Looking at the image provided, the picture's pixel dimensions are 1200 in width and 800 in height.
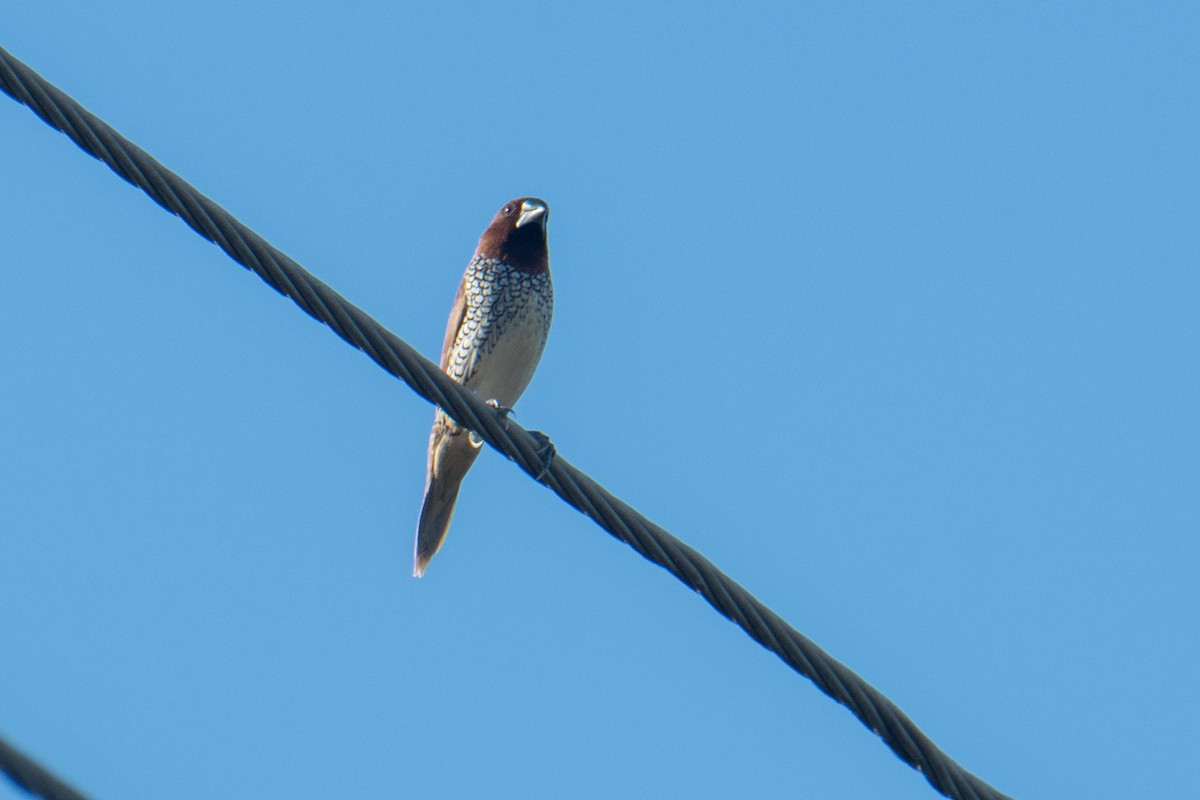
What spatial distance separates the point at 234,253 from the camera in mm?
3908

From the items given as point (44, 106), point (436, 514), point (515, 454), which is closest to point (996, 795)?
point (515, 454)

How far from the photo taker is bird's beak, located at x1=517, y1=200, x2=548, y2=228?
960 cm

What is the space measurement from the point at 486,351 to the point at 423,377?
16.1 feet

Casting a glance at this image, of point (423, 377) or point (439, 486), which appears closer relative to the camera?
point (423, 377)

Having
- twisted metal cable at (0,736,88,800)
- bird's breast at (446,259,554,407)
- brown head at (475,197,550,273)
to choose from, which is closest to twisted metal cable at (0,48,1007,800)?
twisted metal cable at (0,736,88,800)

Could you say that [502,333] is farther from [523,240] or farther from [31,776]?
[31,776]

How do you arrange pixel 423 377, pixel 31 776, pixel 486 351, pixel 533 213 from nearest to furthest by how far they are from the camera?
pixel 31 776, pixel 423 377, pixel 486 351, pixel 533 213

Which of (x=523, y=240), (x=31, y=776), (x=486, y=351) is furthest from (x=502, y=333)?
(x=31, y=776)

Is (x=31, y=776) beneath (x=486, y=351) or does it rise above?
beneath

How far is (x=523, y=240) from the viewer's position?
31.6 feet

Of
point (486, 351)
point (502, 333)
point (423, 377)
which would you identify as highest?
point (502, 333)

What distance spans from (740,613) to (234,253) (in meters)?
1.55

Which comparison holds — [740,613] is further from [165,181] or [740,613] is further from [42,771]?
[42,771]

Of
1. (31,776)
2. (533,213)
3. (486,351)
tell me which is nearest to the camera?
(31,776)
